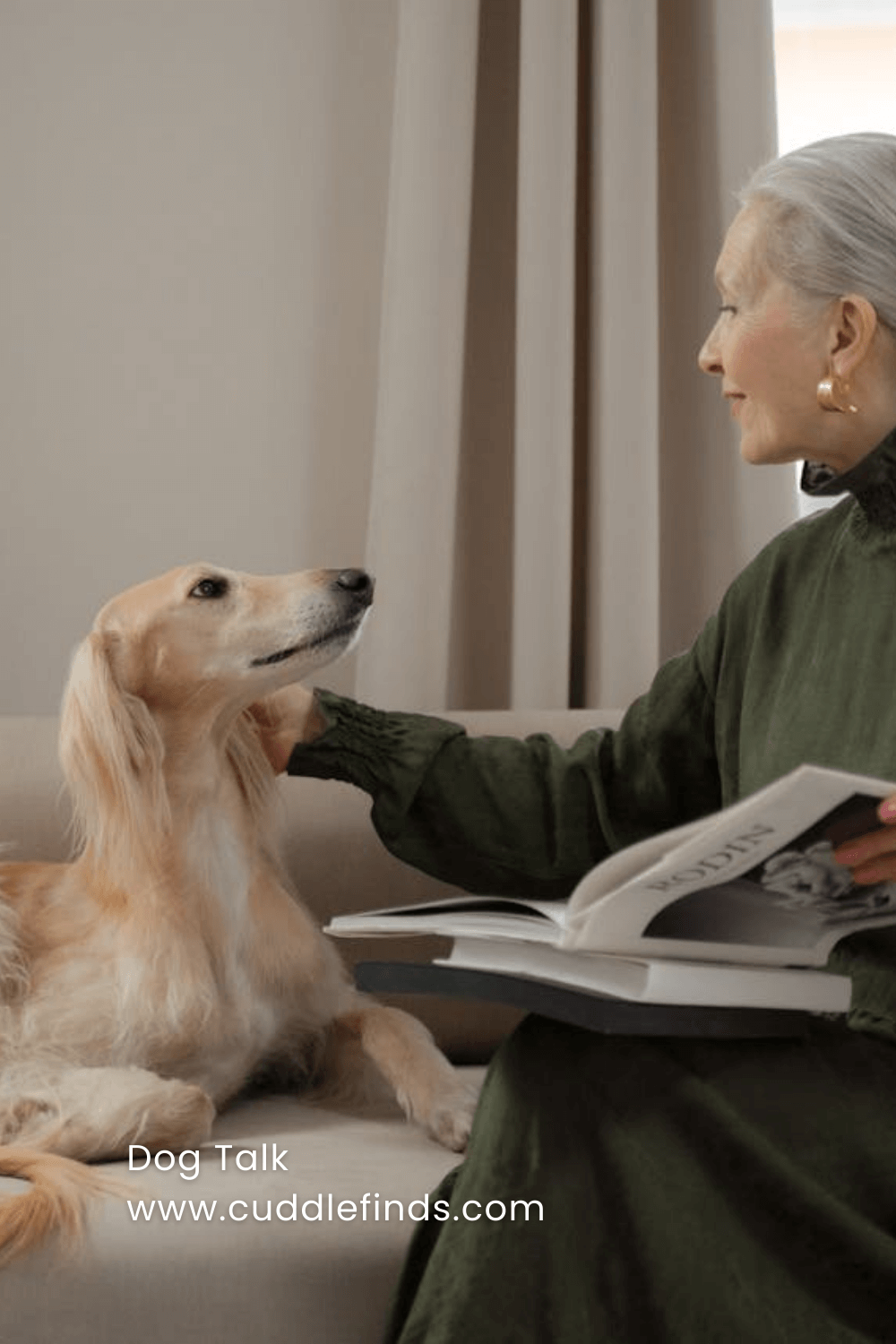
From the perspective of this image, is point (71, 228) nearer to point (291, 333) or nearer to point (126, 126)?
point (126, 126)

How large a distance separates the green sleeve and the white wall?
2.87 feet

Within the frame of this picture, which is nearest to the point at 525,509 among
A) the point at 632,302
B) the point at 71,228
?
the point at 632,302

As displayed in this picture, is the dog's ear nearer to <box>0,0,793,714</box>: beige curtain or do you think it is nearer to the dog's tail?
the dog's tail

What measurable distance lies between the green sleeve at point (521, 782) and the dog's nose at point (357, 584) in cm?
10

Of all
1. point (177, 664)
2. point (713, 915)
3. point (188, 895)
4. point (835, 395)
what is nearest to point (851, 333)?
point (835, 395)

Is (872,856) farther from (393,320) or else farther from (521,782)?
(393,320)

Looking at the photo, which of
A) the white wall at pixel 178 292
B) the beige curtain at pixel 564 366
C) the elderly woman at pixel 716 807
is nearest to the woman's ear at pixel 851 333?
the elderly woman at pixel 716 807

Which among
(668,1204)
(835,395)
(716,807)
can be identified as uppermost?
(835,395)

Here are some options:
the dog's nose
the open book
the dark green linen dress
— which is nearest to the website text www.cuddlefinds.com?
the dark green linen dress

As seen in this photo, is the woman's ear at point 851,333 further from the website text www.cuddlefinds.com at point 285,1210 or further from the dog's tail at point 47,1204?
the dog's tail at point 47,1204

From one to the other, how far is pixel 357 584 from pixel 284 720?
0.56ft

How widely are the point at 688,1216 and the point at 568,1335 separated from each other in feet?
0.34

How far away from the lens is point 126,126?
245 cm

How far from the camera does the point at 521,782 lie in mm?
1508
